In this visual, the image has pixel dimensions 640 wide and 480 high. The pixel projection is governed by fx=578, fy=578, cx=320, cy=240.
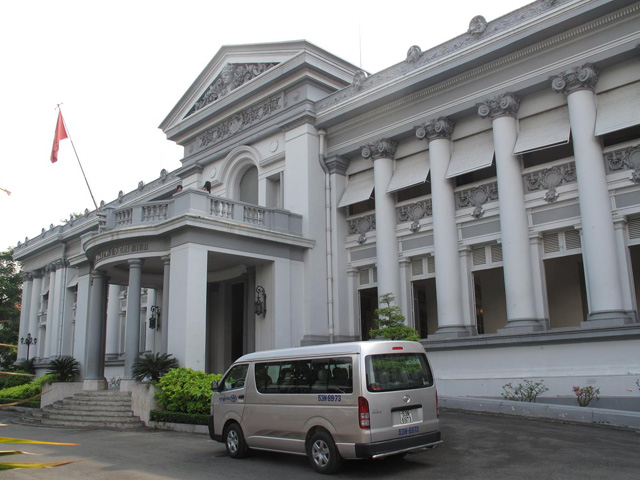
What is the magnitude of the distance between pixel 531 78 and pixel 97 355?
17.6m

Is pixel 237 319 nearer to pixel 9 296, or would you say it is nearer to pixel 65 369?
pixel 65 369

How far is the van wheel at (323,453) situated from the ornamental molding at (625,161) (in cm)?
1150

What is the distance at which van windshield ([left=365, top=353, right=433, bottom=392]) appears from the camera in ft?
29.3

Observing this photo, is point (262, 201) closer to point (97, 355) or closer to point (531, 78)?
point (97, 355)

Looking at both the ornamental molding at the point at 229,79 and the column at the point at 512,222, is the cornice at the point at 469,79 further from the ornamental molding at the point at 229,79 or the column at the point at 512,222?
the ornamental molding at the point at 229,79

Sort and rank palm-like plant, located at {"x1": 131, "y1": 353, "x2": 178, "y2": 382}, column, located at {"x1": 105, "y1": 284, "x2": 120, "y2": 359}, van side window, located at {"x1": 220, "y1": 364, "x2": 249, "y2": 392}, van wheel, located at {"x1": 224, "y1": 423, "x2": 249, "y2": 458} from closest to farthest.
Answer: van wheel, located at {"x1": 224, "y1": 423, "x2": 249, "y2": 458}, van side window, located at {"x1": 220, "y1": 364, "x2": 249, "y2": 392}, palm-like plant, located at {"x1": 131, "y1": 353, "x2": 178, "y2": 382}, column, located at {"x1": 105, "y1": 284, "x2": 120, "y2": 359}

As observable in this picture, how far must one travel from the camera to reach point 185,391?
15891 millimetres

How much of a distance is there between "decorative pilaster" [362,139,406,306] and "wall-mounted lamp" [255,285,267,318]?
4153mm

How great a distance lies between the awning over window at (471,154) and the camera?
61.1ft

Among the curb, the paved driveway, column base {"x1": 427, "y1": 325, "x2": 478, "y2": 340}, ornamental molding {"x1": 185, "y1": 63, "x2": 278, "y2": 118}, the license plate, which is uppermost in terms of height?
ornamental molding {"x1": 185, "y1": 63, "x2": 278, "y2": 118}

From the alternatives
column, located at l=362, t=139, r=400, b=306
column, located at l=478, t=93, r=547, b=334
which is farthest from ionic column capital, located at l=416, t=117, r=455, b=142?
column, located at l=362, t=139, r=400, b=306

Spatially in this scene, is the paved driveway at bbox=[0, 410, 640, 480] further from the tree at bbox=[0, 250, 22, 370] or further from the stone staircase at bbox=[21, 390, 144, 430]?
the tree at bbox=[0, 250, 22, 370]

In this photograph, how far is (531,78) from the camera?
1756 cm

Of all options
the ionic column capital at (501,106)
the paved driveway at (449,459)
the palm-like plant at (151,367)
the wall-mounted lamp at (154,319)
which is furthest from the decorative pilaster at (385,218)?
the wall-mounted lamp at (154,319)
